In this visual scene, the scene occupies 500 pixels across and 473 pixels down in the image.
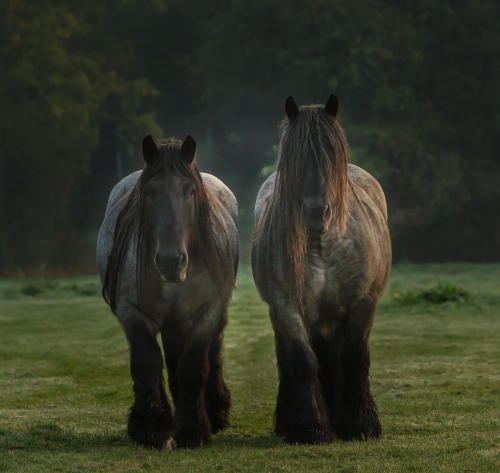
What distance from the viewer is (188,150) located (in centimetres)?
762

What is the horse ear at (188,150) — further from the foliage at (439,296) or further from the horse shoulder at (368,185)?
the foliage at (439,296)

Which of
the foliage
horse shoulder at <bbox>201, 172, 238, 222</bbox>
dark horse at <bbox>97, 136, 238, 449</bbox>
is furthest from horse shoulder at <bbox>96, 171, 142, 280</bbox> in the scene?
the foliage

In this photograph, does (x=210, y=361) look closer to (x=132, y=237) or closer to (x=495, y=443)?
(x=132, y=237)

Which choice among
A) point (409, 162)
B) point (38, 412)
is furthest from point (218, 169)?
point (38, 412)

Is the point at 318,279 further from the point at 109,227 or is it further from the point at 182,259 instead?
the point at 109,227

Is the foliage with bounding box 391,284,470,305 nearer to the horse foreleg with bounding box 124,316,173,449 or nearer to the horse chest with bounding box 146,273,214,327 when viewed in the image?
the horse chest with bounding box 146,273,214,327

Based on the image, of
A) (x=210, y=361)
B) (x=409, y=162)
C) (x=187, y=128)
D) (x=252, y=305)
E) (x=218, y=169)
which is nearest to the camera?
(x=210, y=361)

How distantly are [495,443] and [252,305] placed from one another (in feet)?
43.7

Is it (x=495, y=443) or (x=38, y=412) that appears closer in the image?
(x=495, y=443)

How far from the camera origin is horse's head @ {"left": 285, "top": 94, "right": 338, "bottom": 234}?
7.35 m

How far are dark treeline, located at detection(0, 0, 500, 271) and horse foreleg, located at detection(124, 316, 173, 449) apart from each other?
29.1 metres

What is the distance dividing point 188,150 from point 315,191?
929 mm

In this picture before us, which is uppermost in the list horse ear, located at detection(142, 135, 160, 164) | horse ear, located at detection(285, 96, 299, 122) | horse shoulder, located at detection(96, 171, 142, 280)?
horse ear, located at detection(285, 96, 299, 122)

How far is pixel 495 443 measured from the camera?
7344 millimetres
